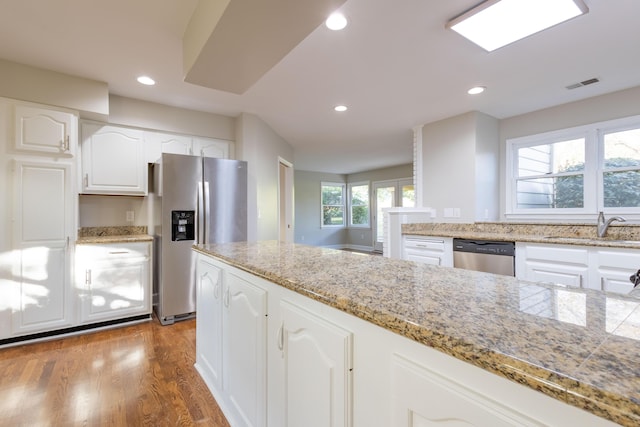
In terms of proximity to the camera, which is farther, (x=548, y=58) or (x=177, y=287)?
(x=177, y=287)

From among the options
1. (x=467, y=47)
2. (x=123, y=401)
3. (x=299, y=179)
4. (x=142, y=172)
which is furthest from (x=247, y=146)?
(x=299, y=179)

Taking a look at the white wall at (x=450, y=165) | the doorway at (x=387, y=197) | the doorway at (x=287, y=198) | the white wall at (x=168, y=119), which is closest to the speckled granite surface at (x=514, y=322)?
the white wall at (x=450, y=165)

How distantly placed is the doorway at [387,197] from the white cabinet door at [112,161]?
5656 millimetres

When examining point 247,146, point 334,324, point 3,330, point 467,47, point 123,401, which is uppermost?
point 467,47

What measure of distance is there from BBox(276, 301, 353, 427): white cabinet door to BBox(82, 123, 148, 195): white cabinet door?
296cm

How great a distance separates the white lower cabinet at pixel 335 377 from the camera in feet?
1.68

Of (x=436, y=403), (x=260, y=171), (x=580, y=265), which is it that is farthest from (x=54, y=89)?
(x=580, y=265)

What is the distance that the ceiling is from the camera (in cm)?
191

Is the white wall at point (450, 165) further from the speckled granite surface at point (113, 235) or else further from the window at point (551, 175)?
the speckled granite surface at point (113, 235)

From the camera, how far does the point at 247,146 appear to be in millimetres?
3766

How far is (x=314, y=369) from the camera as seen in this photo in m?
0.94

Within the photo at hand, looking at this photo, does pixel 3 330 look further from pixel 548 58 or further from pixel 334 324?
pixel 548 58

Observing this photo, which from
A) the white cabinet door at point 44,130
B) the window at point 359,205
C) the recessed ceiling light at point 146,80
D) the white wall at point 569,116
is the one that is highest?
the recessed ceiling light at point 146,80

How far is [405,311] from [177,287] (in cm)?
300
